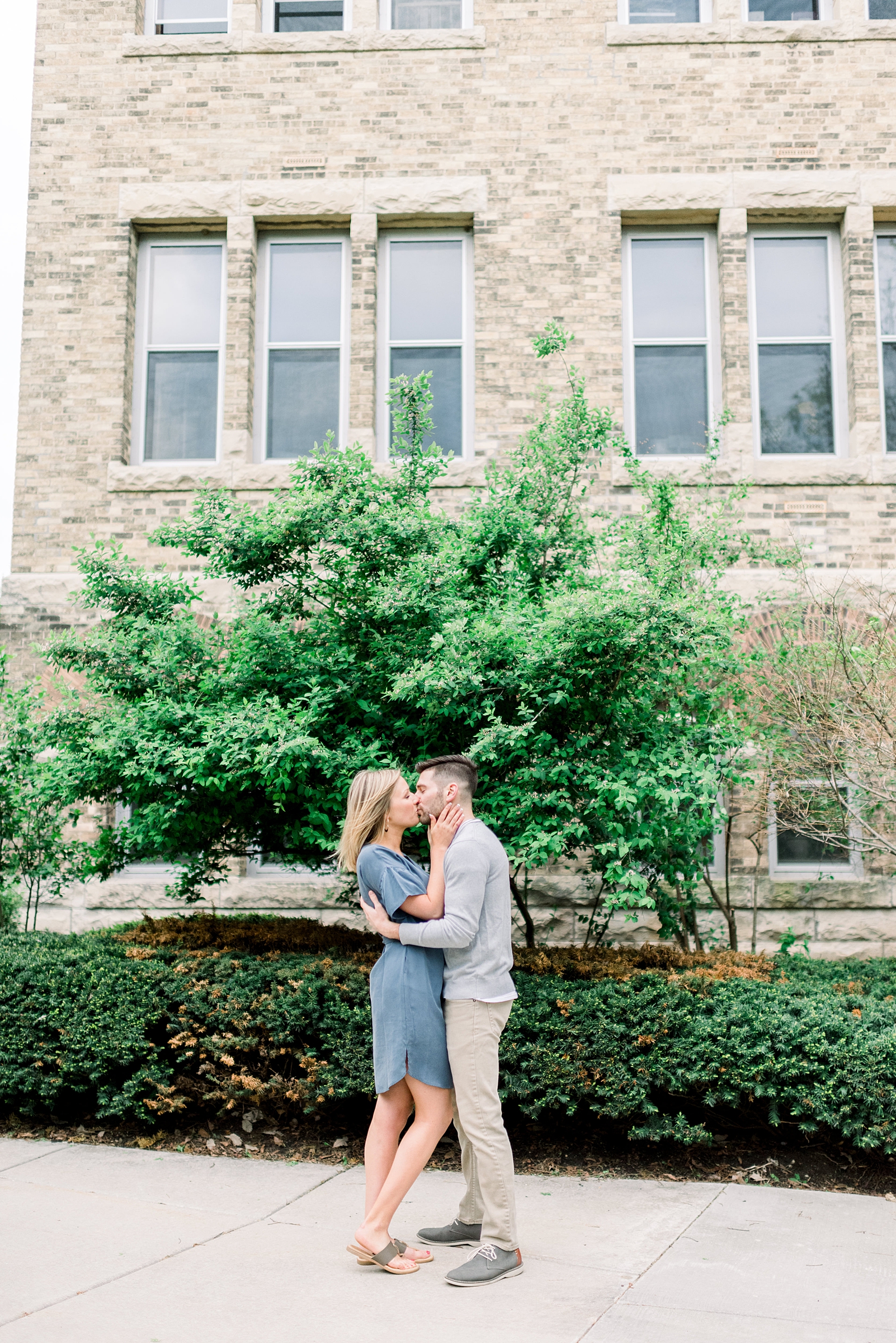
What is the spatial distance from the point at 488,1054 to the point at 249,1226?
1.47 m

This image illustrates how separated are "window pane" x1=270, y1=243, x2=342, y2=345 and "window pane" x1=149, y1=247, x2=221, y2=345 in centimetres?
56

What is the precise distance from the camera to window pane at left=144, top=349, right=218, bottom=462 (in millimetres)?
10609

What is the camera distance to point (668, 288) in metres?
10.6

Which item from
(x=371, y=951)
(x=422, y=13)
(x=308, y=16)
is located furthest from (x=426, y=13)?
(x=371, y=951)

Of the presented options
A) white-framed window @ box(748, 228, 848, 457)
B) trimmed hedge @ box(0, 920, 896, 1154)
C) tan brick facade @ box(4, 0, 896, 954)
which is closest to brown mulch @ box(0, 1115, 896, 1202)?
trimmed hedge @ box(0, 920, 896, 1154)

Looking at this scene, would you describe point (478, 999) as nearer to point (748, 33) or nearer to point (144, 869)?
point (144, 869)

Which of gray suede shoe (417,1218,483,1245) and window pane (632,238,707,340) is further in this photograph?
window pane (632,238,707,340)

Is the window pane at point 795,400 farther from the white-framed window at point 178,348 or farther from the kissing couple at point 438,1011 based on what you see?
the kissing couple at point 438,1011

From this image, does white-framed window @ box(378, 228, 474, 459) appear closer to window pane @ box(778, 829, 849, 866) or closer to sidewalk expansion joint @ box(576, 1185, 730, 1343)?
window pane @ box(778, 829, 849, 866)

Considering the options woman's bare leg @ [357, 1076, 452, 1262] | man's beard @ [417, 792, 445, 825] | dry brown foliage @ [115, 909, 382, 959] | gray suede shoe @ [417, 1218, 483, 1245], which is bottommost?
gray suede shoe @ [417, 1218, 483, 1245]

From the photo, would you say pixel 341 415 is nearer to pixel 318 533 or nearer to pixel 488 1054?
pixel 318 533

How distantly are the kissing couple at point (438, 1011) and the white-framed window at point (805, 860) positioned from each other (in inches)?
229

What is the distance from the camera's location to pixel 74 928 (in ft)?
32.3

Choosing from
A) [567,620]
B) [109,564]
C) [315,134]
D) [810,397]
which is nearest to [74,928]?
[109,564]
